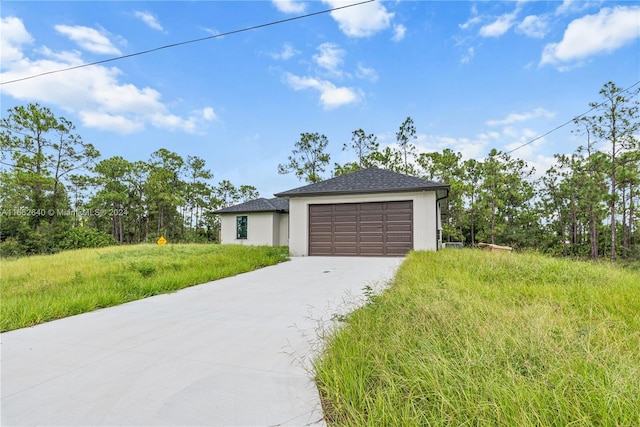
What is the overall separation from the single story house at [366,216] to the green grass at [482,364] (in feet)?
24.6

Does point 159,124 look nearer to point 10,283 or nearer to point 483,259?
point 10,283

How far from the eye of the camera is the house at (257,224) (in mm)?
16688

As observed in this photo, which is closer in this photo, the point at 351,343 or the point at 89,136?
the point at 351,343

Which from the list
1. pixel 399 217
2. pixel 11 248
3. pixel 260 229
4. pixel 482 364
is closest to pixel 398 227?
pixel 399 217

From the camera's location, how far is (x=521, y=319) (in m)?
2.58

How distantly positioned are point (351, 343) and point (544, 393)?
1.21 meters

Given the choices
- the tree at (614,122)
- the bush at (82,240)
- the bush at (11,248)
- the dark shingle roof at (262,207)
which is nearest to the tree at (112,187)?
the bush at (82,240)

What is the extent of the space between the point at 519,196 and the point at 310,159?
16142 mm

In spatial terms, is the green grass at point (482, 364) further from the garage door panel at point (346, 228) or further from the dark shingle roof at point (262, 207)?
the dark shingle roof at point (262, 207)

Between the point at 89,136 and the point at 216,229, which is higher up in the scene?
the point at 89,136

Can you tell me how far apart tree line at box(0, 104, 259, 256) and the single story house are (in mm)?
16712

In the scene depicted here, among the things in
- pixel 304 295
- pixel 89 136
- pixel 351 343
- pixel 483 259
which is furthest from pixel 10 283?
pixel 89 136

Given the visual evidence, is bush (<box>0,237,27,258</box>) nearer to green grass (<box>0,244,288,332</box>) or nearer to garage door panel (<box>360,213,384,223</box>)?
green grass (<box>0,244,288,332</box>)

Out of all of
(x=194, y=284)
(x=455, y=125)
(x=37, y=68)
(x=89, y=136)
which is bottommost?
(x=194, y=284)
